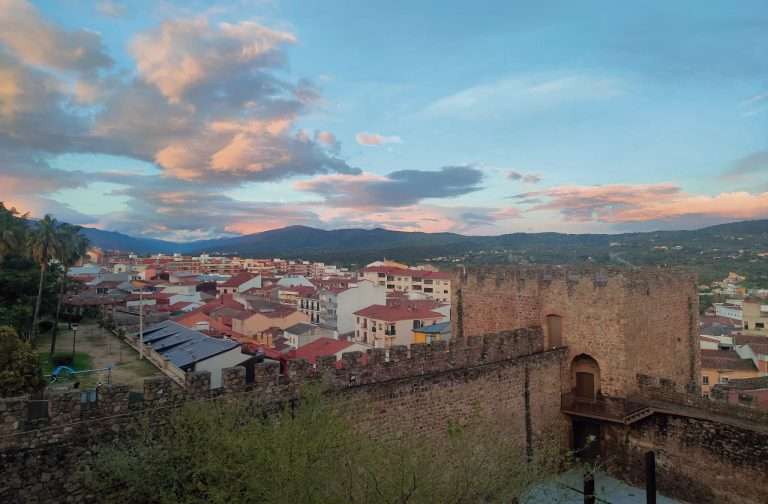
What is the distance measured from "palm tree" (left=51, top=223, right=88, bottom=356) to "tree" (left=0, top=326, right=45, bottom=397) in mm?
13790

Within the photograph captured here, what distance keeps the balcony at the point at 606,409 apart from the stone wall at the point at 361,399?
464 millimetres

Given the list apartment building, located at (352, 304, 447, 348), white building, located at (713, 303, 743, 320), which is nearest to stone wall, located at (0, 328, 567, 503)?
apartment building, located at (352, 304, 447, 348)

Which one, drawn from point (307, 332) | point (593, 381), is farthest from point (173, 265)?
point (593, 381)

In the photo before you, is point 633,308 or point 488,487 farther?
point 633,308

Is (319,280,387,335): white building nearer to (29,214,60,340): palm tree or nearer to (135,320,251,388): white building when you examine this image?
(29,214,60,340): palm tree

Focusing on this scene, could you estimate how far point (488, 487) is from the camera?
26.8ft

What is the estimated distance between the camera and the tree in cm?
1591

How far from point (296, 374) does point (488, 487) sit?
457 cm

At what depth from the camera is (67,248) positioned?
3453 centimetres

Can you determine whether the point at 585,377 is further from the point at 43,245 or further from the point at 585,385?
the point at 43,245

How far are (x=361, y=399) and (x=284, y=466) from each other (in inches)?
172

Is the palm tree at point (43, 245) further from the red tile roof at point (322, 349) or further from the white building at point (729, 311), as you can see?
the white building at point (729, 311)

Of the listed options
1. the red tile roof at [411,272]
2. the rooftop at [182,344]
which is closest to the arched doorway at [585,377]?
the rooftop at [182,344]

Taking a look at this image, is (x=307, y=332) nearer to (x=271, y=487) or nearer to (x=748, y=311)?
(x=271, y=487)
